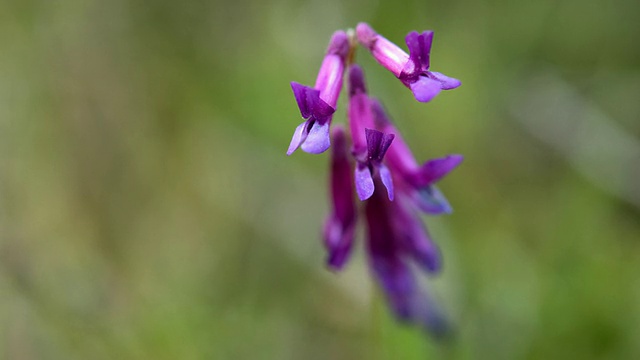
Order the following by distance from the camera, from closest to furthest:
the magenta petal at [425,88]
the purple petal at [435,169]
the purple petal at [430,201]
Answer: the magenta petal at [425,88] → the purple petal at [435,169] → the purple petal at [430,201]

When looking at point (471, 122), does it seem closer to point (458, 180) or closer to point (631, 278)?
point (458, 180)

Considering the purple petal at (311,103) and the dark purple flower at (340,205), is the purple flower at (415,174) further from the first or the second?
the purple petal at (311,103)

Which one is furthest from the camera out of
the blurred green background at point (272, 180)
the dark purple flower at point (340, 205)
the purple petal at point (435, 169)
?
the blurred green background at point (272, 180)

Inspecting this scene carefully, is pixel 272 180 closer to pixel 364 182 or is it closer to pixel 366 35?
pixel 366 35

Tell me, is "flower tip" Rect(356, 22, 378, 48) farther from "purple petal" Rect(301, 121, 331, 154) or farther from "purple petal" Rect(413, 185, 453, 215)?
"purple petal" Rect(413, 185, 453, 215)

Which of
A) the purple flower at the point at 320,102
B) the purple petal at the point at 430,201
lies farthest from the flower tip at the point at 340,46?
the purple petal at the point at 430,201

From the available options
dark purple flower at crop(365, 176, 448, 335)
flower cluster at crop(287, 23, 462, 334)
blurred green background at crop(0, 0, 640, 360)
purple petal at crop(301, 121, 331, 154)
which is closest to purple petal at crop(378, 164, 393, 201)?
flower cluster at crop(287, 23, 462, 334)
